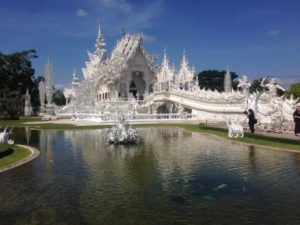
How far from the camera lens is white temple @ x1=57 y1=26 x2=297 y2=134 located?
2445 centimetres

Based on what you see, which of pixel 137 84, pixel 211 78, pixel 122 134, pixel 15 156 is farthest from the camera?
pixel 211 78

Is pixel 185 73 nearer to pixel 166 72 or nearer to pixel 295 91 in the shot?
pixel 166 72

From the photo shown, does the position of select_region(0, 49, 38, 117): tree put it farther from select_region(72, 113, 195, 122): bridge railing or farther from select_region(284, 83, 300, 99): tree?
select_region(284, 83, 300, 99): tree

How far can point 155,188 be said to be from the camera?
9695 millimetres

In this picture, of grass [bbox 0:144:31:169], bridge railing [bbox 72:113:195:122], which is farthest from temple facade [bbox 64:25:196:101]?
grass [bbox 0:144:31:169]

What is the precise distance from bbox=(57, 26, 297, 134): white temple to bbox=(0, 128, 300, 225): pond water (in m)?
9.28

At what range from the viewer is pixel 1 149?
15086 millimetres

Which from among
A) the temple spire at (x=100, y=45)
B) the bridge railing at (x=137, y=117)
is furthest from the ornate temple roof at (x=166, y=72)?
the temple spire at (x=100, y=45)

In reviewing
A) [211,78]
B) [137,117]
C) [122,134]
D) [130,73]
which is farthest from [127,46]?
[211,78]

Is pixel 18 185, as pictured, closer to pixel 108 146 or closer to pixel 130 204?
pixel 130 204

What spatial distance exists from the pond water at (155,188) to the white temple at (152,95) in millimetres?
9278

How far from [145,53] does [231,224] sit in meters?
53.0

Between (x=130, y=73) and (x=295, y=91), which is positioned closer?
(x=295, y=91)

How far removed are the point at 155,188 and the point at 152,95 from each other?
38.1 m
